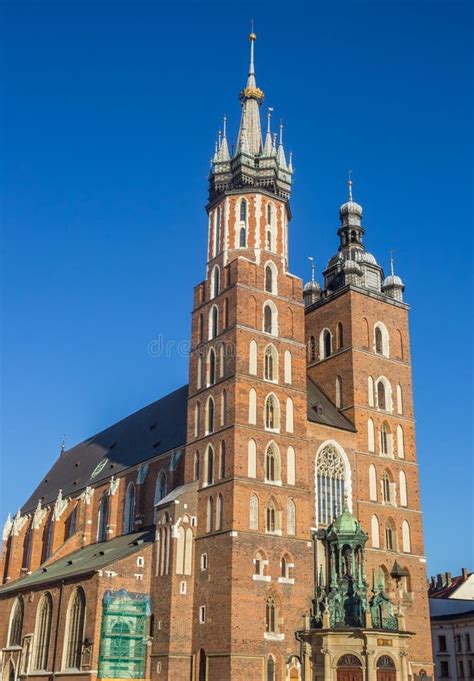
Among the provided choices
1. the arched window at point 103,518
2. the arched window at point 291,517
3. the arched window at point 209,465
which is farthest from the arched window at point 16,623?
the arched window at point 291,517

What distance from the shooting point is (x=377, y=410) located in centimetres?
4797

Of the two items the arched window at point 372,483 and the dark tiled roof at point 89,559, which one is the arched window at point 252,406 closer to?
the dark tiled roof at point 89,559

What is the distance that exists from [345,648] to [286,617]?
3.41m

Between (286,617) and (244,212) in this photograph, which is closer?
(286,617)

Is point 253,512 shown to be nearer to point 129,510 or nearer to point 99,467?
point 129,510

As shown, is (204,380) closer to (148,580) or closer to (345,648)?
(148,580)

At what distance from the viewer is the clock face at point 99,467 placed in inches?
2386

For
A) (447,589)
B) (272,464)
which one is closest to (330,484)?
(272,464)

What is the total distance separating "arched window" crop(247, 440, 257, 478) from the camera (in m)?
40.3

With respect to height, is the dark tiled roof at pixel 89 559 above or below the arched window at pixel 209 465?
below

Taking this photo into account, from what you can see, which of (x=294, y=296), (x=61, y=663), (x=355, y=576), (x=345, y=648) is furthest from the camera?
(x=294, y=296)

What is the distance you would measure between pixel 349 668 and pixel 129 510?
21.0 m

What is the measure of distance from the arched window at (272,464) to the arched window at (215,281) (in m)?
9.57

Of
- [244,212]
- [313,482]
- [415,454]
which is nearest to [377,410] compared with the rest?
[415,454]
